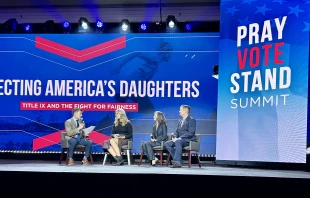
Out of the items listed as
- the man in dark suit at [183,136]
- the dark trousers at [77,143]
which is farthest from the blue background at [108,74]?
the man in dark suit at [183,136]

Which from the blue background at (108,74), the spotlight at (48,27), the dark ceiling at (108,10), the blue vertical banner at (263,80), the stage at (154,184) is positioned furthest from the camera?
the dark ceiling at (108,10)

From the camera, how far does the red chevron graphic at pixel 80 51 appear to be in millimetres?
10266

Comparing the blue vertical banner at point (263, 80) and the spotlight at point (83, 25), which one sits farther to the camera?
the spotlight at point (83, 25)

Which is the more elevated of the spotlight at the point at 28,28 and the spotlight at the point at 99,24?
the spotlight at the point at 99,24

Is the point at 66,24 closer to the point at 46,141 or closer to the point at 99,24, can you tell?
the point at 99,24

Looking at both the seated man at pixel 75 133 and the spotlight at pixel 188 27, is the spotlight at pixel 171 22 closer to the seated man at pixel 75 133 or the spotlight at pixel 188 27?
the spotlight at pixel 188 27

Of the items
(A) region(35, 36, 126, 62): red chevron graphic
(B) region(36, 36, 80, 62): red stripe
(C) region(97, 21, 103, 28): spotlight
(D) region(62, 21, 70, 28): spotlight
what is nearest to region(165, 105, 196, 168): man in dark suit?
(A) region(35, 36, 126, 62): red chevron graphic

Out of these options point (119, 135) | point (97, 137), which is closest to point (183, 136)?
point (119, 135)

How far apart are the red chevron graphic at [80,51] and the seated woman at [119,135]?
1.89 meters

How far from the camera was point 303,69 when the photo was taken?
7621mm

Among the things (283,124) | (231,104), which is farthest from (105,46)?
(283,124)

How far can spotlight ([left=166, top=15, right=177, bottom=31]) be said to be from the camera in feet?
32.6

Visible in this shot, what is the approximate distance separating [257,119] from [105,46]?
369cm

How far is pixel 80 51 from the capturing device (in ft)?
34.0
